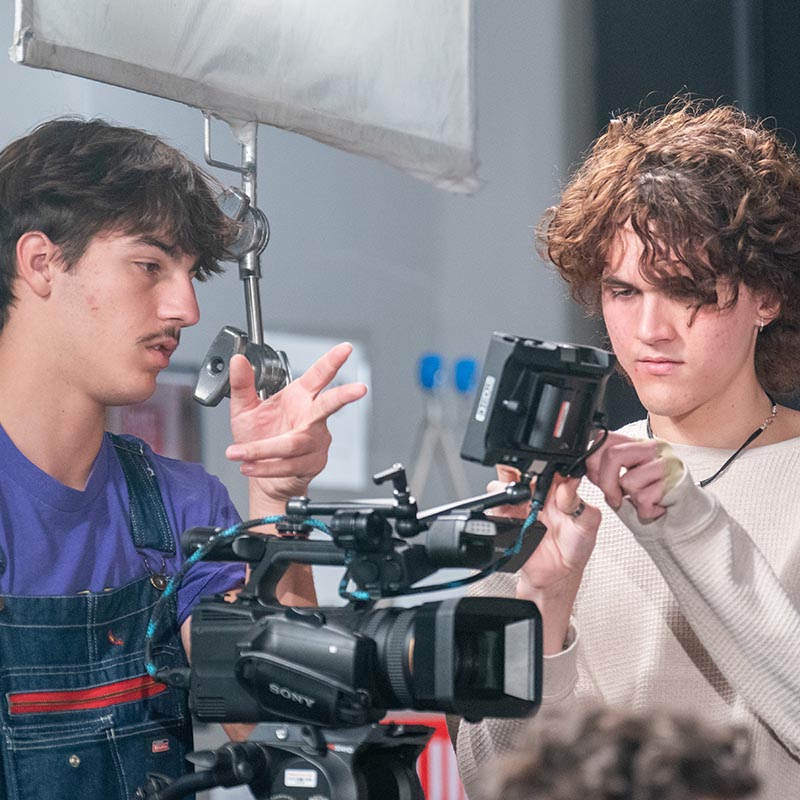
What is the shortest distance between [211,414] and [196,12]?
20.4 inches

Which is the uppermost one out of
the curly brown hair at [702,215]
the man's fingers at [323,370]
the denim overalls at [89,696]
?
the curly brown hair at [702,215]

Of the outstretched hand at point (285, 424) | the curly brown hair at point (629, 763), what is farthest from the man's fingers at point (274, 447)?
the curly brown hair at point (629, 763)

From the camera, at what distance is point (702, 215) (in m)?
1.50

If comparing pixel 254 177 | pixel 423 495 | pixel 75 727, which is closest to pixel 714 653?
pixel 75 727

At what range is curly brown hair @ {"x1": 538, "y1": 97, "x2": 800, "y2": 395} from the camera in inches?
58.6

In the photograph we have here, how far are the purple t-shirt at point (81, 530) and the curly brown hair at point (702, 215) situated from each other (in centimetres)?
57

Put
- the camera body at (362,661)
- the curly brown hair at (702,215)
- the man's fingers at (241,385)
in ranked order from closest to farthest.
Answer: the camera body at (362,661) < the man's fingers at (241,385) < the curly brown hair at (702,215)

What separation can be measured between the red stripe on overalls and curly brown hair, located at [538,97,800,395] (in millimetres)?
714

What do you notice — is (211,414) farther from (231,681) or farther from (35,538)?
(231,681)

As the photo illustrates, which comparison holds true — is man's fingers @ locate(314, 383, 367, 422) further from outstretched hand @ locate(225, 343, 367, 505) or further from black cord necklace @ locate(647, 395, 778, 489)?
black cord necklace @ locate(647, 395, 778, 489)

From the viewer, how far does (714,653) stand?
4.40 feet

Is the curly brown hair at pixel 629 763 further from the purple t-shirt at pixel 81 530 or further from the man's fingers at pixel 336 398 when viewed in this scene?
the purple t-shirt at pixel 81 530

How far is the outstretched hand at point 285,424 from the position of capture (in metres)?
1.32

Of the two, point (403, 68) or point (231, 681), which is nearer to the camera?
point (231, 681)
